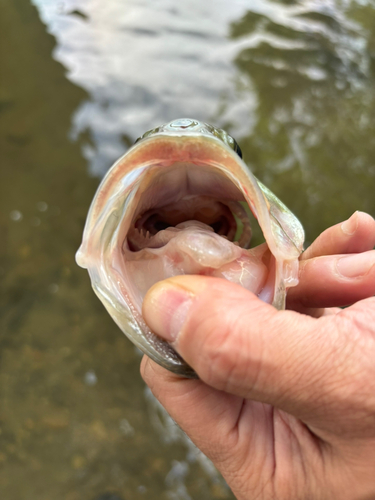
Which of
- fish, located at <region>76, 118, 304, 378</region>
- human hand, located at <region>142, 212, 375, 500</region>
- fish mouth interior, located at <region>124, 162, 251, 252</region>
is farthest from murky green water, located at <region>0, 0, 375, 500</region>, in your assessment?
fish, located at <region>76, 118, 304, 378</region>

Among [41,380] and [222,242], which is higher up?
[222,242]

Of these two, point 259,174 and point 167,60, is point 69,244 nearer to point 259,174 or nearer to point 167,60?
point 259,174

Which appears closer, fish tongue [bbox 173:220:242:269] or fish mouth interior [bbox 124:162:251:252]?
fish tongue [bbox 173:220:242:269]

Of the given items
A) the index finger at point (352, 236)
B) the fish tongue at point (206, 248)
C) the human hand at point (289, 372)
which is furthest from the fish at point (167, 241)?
the index finger at point (352, 236)

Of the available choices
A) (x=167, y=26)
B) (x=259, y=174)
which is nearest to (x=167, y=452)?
(x=259, y=174)

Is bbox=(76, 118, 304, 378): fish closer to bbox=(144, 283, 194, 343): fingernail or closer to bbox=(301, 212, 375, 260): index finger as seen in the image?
bbox=(144, 283, 194, 343): fingernail

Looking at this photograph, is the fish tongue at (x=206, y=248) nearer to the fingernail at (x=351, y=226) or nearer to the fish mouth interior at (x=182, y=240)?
the fish mouth interior at (x=182, y=240)
